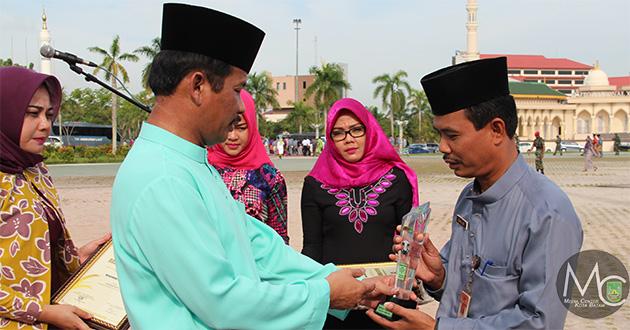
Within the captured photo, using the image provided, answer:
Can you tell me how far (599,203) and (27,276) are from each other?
14.8m

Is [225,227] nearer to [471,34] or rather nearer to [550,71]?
[471,34]

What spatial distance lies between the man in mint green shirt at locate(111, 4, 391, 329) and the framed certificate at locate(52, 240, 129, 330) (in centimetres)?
112

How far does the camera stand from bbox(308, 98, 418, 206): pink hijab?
409 cm

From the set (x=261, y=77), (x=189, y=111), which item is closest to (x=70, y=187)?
(x=189, y=111)

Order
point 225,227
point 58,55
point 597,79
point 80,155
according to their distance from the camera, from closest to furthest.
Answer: point 225,227, point 58,55, point 80,155, point 597,79

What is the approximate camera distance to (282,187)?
4.32m

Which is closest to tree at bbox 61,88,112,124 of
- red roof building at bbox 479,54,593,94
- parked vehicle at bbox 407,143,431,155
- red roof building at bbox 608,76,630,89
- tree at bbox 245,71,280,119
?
tree at bbox 245,71,280,119

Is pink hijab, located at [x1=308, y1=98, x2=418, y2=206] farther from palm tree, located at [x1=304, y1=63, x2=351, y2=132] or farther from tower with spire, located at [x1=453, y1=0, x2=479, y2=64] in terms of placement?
tower with spire, located at [x1=453, y1=0, x2=479, y2=64]

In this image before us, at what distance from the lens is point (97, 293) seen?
289 cm

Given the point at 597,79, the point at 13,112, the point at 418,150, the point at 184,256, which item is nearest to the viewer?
the point at 184,256

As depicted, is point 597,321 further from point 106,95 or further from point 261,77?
point 106,95

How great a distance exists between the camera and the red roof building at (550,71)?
4609 inches

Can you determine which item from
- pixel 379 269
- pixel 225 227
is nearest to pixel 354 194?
pixel 379 269

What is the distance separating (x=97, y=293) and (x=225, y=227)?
1.35m
